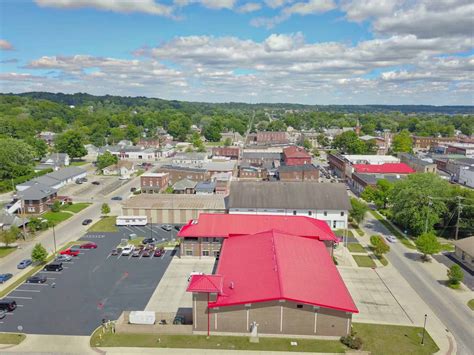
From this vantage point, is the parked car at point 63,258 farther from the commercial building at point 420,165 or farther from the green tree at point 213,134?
the green tree at point 213,134

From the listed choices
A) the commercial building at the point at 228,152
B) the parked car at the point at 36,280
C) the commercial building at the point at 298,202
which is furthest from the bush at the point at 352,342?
the commercial building at the point at 228,152

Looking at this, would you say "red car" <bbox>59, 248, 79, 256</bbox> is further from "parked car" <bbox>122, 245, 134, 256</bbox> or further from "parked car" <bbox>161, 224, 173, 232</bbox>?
"parked car" <bbox>161, 224, 173, 232</bbox>

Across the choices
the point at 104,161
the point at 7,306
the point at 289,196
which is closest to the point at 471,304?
the point at 289,196

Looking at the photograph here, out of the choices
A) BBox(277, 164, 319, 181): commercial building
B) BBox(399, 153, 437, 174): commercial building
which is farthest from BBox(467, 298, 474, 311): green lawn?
BBox(399, 153, 437, 174): commercial building

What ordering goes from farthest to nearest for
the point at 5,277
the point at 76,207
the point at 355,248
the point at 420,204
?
the point at 76,207, the point at 420,204, the point at 355,248, the point at 5,277

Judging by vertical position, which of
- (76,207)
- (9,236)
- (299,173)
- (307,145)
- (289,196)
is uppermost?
(289,196)

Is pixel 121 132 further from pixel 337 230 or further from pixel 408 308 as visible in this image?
pixel 408 308

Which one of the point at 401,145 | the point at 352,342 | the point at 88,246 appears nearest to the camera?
the point at 352,342

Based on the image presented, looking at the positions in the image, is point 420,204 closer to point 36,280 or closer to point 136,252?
point 136,252
